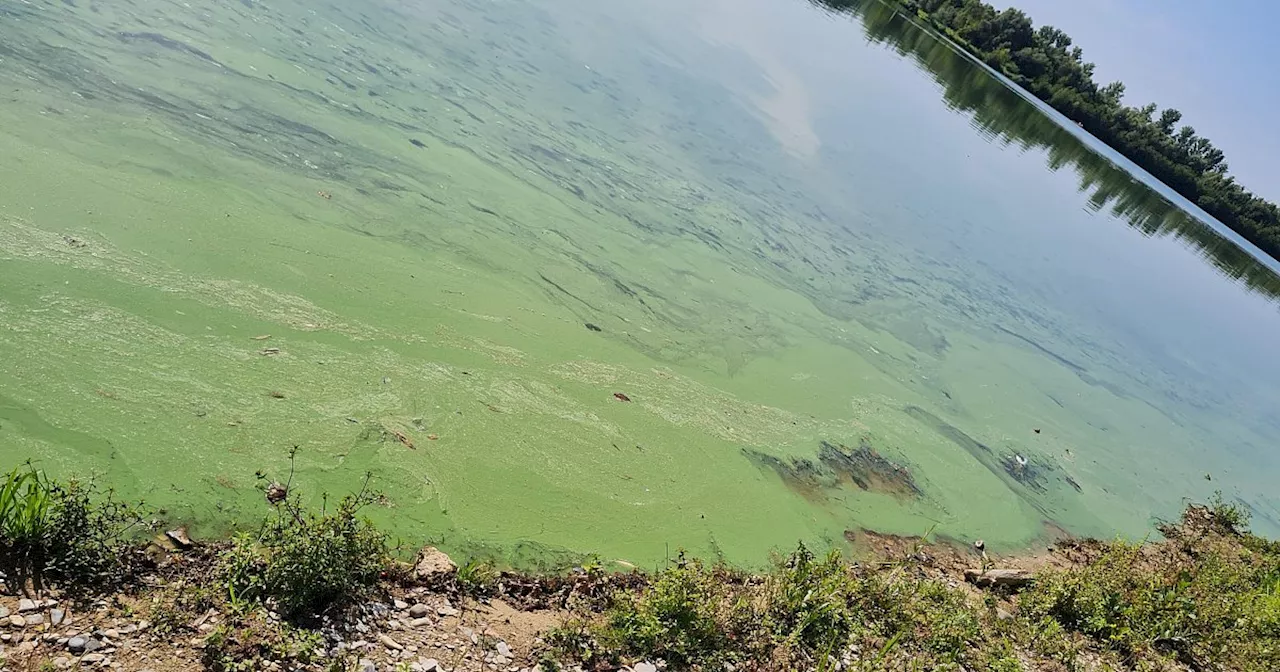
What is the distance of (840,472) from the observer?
4516 mm

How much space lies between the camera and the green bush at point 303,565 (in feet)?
7.55

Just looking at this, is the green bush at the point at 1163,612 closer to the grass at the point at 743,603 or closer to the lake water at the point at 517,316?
the grass at the point at 743,603

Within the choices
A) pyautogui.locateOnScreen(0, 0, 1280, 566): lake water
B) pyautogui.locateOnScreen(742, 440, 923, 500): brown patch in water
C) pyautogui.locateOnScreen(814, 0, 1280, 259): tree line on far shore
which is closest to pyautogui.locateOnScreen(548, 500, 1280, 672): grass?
pyautogui.locateOnScreen(0, 0, 1280, 566): lake water

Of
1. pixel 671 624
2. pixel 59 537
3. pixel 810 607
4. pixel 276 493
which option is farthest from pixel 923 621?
pixel 59 537

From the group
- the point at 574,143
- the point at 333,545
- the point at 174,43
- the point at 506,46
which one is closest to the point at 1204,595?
the point at 333,545

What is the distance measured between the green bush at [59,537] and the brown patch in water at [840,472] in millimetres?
2988

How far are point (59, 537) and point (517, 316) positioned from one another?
263 centimetres

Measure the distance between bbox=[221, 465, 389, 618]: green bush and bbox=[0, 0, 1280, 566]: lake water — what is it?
277mm

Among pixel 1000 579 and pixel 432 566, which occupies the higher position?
pixel 1000 579

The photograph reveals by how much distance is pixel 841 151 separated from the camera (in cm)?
1182

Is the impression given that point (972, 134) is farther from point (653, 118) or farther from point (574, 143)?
point (574, 143)

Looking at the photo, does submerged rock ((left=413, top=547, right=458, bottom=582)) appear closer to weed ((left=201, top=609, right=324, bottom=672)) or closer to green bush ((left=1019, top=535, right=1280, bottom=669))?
weed ((left=201, top=609, right=324, bottom=672))

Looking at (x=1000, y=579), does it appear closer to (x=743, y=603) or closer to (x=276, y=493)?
(x=743, y=603)

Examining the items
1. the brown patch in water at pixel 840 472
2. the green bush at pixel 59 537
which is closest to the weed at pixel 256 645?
the green bush at pixel 59 537
